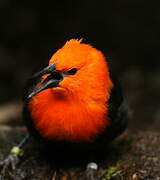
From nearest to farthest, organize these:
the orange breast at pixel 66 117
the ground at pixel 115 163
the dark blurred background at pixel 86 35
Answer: the orange breast at pixel 66 117
the ground at pixel 115 163
the dark blurred background at pixel 86 35

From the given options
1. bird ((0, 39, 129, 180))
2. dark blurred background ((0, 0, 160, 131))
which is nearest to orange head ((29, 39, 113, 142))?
bird ((0, 39, 129, 180))

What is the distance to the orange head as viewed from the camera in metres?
4.41

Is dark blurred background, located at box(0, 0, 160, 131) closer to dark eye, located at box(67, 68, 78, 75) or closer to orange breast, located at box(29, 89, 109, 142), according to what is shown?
orange breast, located at box(29, 89, 109, 142)

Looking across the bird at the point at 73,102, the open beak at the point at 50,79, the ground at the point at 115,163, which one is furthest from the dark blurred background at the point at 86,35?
the open beak at the point at 50,79

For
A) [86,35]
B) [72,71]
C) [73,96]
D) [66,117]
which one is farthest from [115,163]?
[86,35]

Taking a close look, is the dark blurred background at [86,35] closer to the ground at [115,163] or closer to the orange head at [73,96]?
the ground at [115,163]

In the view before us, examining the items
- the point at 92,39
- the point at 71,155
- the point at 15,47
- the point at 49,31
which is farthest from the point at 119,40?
the point at 71,155

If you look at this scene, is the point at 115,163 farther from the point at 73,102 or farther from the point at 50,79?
the point at 50,79

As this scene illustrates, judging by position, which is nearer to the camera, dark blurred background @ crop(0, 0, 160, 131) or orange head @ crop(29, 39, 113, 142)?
orange head @ crop(29, 39, 113, 142)

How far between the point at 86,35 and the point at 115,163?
4812mm

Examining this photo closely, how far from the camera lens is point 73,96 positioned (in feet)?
14.8

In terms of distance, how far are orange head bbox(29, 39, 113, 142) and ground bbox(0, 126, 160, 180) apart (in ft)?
1.84

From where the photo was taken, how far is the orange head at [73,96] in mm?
4414

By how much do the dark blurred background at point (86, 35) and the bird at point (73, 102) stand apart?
4.59 m
